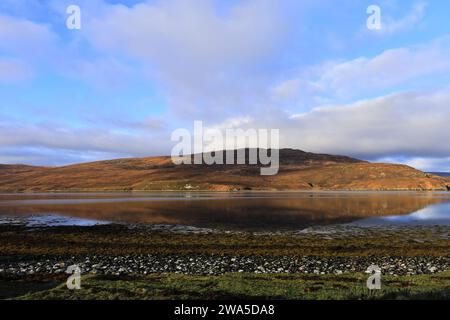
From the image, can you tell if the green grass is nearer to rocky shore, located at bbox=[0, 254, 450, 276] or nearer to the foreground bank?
the foreground bank

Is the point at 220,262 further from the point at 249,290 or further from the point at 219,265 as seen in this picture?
the point at 249,290

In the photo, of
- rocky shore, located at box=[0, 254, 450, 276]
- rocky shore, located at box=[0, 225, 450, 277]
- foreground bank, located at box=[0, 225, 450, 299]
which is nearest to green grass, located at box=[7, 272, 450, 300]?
foreground bank, located at box=[0, 225, 450, 299]

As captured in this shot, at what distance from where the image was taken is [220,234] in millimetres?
35906

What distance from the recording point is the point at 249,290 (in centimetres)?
1309

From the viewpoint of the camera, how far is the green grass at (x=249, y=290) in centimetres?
1193

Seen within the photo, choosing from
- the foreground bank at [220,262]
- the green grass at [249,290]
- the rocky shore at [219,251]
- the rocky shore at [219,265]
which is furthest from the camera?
the rocky shore at [219,251]

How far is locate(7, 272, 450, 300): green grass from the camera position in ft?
39.1

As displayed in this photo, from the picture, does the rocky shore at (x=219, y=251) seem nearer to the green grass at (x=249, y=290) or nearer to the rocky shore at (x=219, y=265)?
the rocky shore at (x=219, y=265)

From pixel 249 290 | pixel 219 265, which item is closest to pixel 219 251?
pixel 219 265

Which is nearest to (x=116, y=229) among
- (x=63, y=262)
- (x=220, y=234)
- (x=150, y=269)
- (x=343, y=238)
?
(x=220, y=234)

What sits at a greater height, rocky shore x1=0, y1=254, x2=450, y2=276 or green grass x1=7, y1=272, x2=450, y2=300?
green grass x1=7, y1=272, x2=450, y2=300

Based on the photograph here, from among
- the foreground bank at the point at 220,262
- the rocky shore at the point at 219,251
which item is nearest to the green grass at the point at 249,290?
the foreground bank at the point at 220,262

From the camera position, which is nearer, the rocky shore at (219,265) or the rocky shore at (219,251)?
the rocky shore at (219,265)
